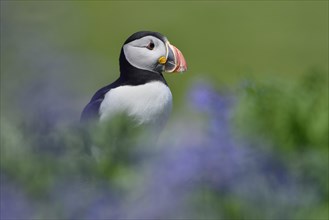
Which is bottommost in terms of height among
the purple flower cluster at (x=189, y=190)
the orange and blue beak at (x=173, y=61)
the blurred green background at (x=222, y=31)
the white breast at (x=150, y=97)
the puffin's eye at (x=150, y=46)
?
the blurred green background at (x=222, y=31)

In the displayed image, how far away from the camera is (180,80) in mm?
5965

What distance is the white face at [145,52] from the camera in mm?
3330

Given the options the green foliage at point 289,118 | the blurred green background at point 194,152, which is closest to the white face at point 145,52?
the blurred green background at point 194,152

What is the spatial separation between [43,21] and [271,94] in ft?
3.21

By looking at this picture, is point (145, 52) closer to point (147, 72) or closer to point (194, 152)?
point (147, 72)

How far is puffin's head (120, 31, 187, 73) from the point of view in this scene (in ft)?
10.9

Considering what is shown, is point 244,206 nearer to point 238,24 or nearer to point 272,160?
point 272,160

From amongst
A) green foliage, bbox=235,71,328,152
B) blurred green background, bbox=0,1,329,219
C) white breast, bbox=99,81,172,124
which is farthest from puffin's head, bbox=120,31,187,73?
green foliage, bbox=235,71,328,152

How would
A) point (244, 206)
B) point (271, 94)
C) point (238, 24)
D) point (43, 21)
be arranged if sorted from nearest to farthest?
point (244, 206) < point (271, 94) < point (43, 21) < point (238, 24)

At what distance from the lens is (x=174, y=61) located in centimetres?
331

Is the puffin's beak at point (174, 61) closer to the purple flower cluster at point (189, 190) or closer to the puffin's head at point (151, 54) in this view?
the puffin's head at point (151, 54)

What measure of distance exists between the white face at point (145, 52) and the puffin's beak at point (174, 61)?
0.8 inches

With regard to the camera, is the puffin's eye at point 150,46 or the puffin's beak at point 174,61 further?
the puffin's eye at point 150,46

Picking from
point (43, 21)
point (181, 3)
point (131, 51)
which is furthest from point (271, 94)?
point (181, 3)
